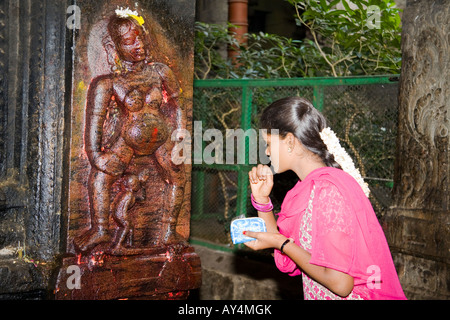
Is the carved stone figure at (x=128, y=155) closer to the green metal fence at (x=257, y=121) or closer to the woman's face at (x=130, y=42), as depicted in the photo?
the woman's face at (x=130, y=42)

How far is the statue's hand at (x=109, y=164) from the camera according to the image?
2.38m

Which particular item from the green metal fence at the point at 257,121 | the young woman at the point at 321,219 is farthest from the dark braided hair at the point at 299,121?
the green metal fence at the point at 257,121

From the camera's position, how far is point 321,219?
1979 millimetres

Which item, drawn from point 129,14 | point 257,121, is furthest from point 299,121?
point 257,121

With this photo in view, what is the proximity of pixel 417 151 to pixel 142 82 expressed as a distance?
199 cm

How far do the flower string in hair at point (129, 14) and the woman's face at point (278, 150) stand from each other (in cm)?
86

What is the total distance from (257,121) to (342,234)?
121 inches

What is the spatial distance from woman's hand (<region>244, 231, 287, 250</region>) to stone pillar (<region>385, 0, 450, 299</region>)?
1628 mm

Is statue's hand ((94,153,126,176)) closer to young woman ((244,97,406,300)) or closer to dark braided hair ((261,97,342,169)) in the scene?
young woman ((244,97,406,300))

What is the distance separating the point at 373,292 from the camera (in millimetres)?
2062

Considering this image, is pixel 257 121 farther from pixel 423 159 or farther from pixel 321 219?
pixel 321 219

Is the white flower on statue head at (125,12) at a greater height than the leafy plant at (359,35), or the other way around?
the leafy plant at (359,35)

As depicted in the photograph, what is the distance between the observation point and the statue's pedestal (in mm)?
2340

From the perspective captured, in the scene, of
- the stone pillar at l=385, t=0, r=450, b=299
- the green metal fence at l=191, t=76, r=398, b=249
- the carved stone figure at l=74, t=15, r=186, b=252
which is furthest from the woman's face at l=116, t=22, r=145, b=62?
the green metal fence at l=191, t=76, r=398, b=249
